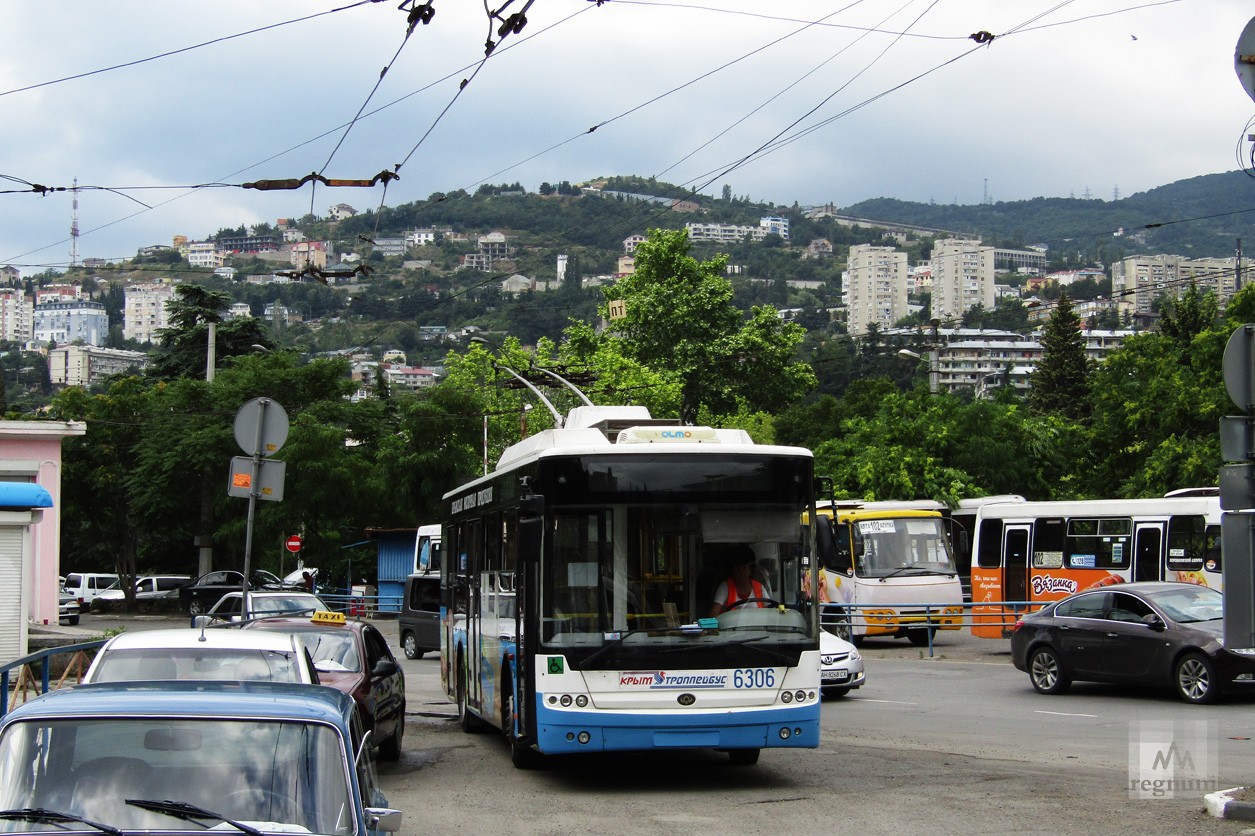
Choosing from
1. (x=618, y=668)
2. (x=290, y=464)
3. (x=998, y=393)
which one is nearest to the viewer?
(x=618, y=668)

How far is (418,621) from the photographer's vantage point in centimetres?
3216

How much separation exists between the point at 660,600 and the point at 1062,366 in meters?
94.9

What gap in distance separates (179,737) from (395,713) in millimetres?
8867

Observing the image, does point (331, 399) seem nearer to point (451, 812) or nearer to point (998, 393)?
point (998, 393)

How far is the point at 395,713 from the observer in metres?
14.2

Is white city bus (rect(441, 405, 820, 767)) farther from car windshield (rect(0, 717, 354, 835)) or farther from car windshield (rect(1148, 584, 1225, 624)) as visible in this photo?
car windshield (rect(1148, 584, 1225, 624))

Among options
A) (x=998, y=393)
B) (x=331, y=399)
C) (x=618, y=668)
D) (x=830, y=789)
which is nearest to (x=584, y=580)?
(x=618, y=668)

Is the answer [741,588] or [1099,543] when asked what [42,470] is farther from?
[741,588]

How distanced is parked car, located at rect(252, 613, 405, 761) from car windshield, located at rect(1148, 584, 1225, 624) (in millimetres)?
9659

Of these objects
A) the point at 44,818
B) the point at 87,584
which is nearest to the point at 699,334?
the point at 87,584

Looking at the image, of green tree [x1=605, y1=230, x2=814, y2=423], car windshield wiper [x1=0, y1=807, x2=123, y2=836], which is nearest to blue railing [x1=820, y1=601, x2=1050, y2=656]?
car windshield wiper [x1=0, y1=807, x2=123, y2=836]

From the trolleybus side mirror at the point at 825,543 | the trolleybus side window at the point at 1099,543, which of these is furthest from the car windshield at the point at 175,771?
the trolleybus side window at the point at 1099,543

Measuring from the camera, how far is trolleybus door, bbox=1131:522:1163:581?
94.2ft
